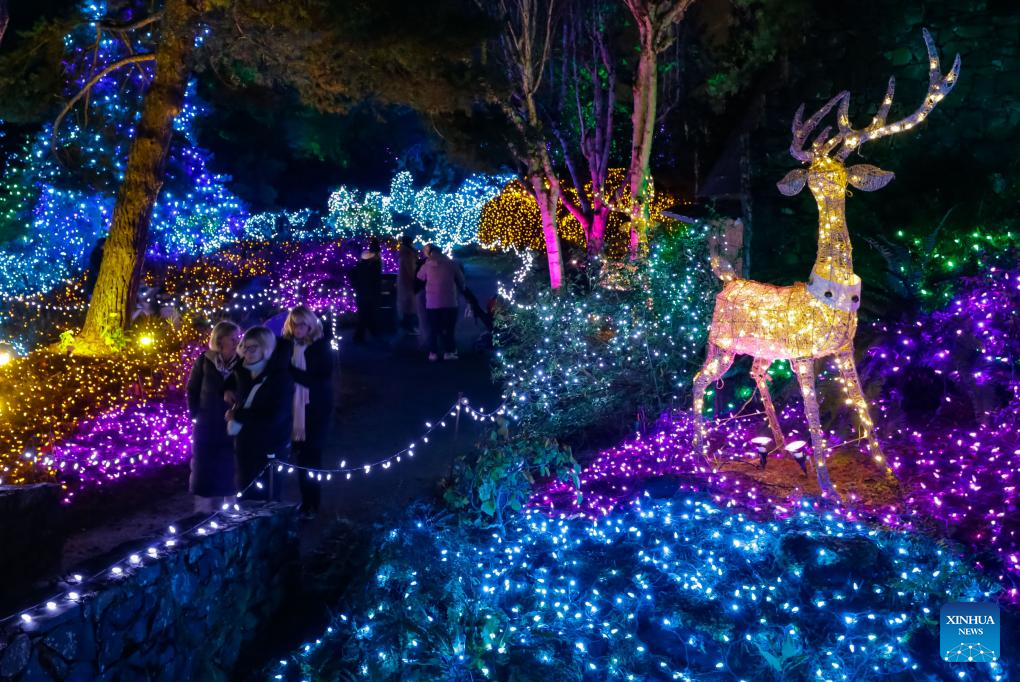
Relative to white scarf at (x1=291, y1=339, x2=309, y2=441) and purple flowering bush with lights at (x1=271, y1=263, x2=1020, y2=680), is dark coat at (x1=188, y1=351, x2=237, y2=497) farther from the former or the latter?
purple flowering bush with lights at (x1=271, y1=263, x2=1020, y2=680)

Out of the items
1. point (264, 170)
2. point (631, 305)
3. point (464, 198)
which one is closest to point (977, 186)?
point (631, 305)

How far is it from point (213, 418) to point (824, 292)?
4554 mm

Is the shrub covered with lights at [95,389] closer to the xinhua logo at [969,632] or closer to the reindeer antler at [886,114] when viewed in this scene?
the reindeer antler at [886,114]

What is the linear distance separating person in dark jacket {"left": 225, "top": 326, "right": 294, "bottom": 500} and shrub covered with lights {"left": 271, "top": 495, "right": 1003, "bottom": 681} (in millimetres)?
1193

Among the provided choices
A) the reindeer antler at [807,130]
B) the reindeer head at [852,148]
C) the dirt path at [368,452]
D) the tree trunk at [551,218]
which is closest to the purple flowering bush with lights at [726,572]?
the dirt path at [368,452]

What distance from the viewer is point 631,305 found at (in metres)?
8.93

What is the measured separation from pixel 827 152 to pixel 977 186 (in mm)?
2790

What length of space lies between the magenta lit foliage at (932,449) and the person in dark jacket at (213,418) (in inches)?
97.1

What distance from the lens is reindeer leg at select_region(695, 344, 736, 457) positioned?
673 centimetres

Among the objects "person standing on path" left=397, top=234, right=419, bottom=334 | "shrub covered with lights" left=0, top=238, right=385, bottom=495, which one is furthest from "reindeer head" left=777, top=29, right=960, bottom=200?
"person standing on path" left=397, top=234, right=419, bottom=334

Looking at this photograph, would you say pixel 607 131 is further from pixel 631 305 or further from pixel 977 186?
pixel 977 186

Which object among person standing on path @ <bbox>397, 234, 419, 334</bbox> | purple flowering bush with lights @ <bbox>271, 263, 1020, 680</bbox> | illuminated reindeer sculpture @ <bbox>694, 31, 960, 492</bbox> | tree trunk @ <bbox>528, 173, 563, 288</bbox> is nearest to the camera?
purple flowering bush with lights @ <bbox>271, 263, 1020, 680</bbox>

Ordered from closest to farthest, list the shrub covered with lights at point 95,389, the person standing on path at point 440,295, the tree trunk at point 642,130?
the shrub covered with lights at point 95,389 → the tree trunk at point 642,130 → the person standing on path at point 440,295

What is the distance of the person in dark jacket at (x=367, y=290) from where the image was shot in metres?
13.2
